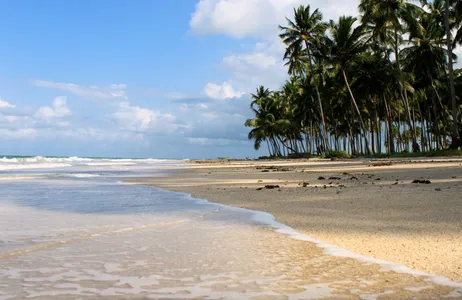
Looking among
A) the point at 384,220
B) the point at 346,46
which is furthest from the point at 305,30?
the point at 384,220

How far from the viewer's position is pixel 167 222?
196 inches

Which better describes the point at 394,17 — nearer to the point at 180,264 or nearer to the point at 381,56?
the point at 381,56

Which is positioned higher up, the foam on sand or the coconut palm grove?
the coconut palm grove

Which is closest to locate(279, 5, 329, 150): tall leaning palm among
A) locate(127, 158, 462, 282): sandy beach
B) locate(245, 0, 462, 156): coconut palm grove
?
locate(245, 0, 462, 156): coconut palm grove

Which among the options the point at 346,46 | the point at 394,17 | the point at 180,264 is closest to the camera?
the point at 180,264

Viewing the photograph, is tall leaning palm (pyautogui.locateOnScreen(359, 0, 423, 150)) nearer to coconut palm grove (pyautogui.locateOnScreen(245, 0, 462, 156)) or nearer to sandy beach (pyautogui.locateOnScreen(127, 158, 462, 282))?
coconut palm grove (pyautogui.locateOnScreen(245, 0, 462, 156))

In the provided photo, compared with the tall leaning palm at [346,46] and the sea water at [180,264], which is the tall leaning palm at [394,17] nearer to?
the tall leaning palm at [346,46]

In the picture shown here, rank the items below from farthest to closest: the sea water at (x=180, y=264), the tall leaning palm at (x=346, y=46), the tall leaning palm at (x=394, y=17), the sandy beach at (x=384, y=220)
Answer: the tall leaning palm at (x=346, y=46) < the tall leaning palm at (x=394, y=17) < the sandy beach at (x=384, y=220) < the sea water at (x=180, y=264)

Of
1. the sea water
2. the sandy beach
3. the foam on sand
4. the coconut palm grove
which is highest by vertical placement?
the coconut palm grove

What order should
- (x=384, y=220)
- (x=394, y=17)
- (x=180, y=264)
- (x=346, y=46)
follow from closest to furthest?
(x=180, y=264) → (x=384, y=220) → (x=394, y=17) → (x=346, y=46)

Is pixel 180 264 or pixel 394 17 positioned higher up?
pixel 394 17

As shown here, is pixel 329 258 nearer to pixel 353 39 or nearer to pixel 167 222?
pixel 167 222

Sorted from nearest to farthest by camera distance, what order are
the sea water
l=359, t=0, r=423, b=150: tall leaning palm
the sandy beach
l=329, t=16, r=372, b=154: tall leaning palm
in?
the sea water < the sandy beach < l=359, t=0, r=423, b=150: tall leaning palm < l=329, t=16, r=372, b=154: tall leaning palm

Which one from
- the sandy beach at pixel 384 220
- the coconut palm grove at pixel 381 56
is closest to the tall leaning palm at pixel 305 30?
the coconut palm grove at pixel 381 56
